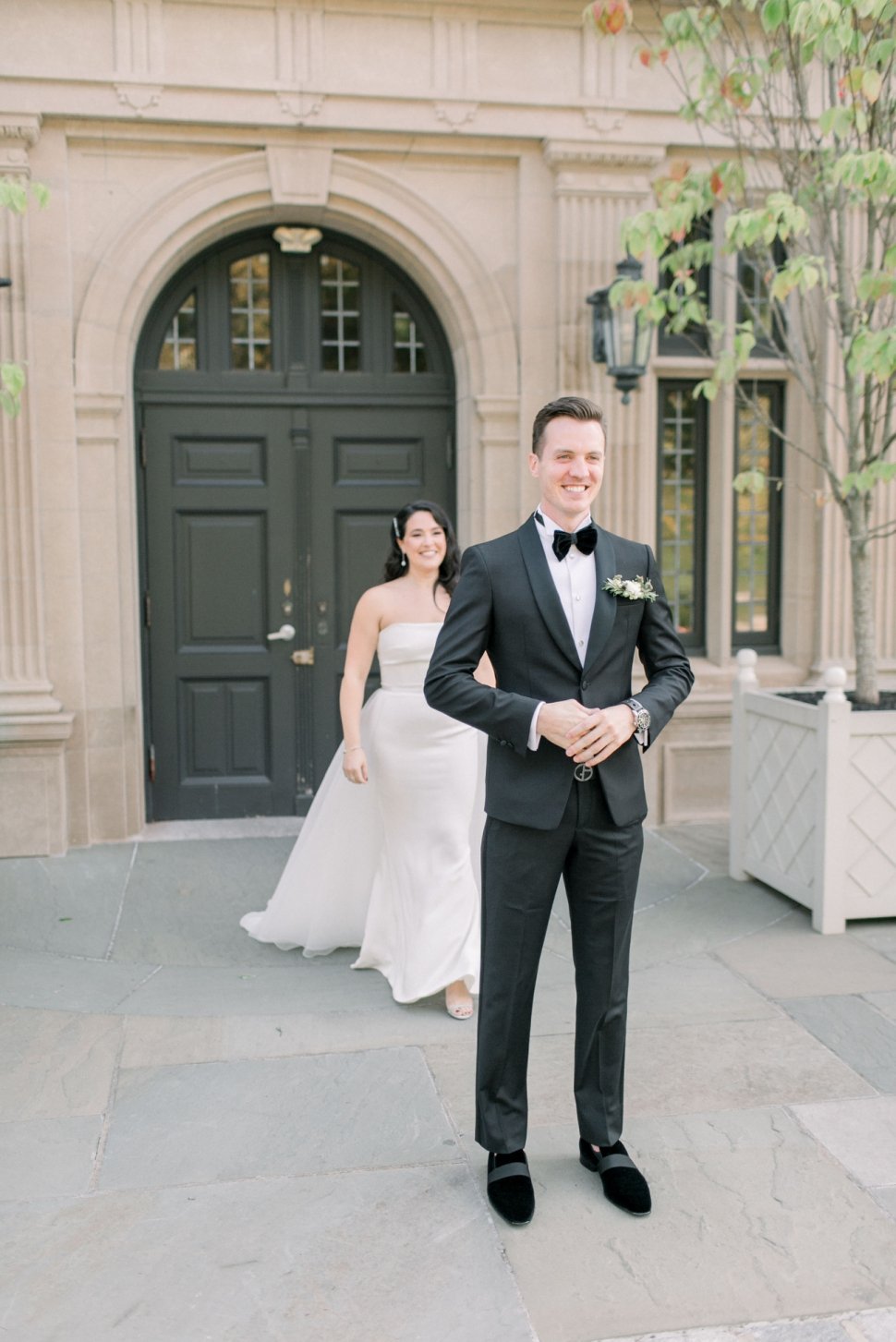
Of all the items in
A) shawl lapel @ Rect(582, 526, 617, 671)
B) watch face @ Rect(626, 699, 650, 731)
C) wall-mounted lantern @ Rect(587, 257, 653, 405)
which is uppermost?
wall-mounted lantern @ Rect(587, 257, 653, 405)

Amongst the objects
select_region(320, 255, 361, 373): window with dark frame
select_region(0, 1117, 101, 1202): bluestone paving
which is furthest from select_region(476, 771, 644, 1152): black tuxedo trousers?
select_region(320, 255, 361, 373): window with dark frame

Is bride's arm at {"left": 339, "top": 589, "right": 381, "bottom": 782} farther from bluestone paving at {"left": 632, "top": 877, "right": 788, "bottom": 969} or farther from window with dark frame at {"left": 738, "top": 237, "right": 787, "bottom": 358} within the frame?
window with dark frame at {"left": 738, "top": 237, "right": 787, "bottom": 358}

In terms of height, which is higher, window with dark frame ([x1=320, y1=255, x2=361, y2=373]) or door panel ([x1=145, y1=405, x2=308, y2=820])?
window with dark frame ([x1=320, y1=255, x2=361, y2=373])

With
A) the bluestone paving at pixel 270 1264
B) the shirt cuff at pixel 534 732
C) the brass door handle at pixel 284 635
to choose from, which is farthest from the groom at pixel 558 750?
the brass door handle at pixel 284 635

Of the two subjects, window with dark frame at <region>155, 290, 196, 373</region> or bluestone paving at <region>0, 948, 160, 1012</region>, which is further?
window with dark frame at <region>155, 290, 196, 373</region>

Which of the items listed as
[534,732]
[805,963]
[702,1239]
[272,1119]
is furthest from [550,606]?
[805,963]

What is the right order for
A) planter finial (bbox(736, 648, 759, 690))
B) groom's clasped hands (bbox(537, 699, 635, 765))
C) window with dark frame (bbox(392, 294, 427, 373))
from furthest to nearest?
window with dark frame (bbox(392, 294, 427, 373))
planter finial (bbox(736, 648, 759, 690))
groom's clasped hands (bbox(537, 699, 635, 765))

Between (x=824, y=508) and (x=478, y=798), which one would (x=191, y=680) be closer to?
(x=478, y=798)

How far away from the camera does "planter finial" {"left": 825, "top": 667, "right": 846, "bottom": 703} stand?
5.69m

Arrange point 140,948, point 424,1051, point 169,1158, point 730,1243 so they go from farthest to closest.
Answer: point 140,948 → point 424,1051 → point 169,1158 → point 730,1243

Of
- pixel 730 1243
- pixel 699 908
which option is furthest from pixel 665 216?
pixel 730 1243

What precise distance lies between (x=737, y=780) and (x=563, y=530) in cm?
358

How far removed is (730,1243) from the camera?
3.26 metres

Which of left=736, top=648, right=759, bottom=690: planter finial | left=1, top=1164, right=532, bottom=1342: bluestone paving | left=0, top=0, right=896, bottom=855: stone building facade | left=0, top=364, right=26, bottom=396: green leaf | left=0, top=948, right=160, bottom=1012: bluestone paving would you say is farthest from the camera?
left=0, top=0, right=896, bottom=855: stone building facade
